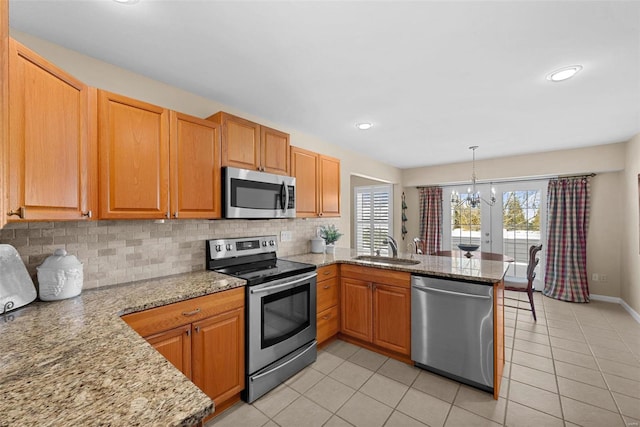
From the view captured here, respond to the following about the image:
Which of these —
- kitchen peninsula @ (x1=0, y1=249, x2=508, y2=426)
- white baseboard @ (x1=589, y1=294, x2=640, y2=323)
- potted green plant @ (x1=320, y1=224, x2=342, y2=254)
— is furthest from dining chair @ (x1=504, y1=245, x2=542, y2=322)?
kitchen peninsula @ (x1=0, y1=249, x2=508, y2=426)

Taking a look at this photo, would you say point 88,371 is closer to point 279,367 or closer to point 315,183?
point 279,367

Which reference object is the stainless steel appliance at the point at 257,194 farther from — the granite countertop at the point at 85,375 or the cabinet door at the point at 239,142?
the granite countertop at the point at 85,375

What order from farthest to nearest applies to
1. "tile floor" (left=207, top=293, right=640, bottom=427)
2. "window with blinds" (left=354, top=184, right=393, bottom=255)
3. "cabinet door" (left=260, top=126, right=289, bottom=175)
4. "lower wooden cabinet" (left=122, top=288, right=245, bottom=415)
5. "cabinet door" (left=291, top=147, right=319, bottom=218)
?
"window with blinds" (left=354, top=184, right=393, bottom=255) → "cabinet door" (left=291, top=147, right=319, bottom=218) → "cabinet door" (left=260, top=126, right=289, bottom=175) → "tile floor" (left=207, top=293, right=640, bottom=427) → "lower wooden cabinet" (left=122, top=288, right=245, bottom=415)

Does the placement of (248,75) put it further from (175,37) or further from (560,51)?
(560,51)

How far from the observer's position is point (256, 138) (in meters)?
2.53

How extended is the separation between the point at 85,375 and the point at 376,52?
7.05 ft

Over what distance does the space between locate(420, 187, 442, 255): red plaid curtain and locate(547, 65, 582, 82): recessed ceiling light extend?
12.6ft

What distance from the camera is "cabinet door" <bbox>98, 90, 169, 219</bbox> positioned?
1680 mm

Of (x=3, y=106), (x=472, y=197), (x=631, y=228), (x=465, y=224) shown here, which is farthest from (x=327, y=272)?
(x=631, y=228)

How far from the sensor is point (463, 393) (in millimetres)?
2113

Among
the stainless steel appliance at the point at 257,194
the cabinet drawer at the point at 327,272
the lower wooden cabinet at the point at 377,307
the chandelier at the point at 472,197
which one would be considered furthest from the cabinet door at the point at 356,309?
the chandelier at the point at 472,197

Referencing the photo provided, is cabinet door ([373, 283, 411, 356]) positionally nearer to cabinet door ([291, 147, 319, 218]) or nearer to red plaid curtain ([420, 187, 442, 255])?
cabinet door ([291, 147, 319, 218])

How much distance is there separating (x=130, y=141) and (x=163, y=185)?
34cm

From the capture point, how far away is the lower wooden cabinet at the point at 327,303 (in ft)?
8.86
